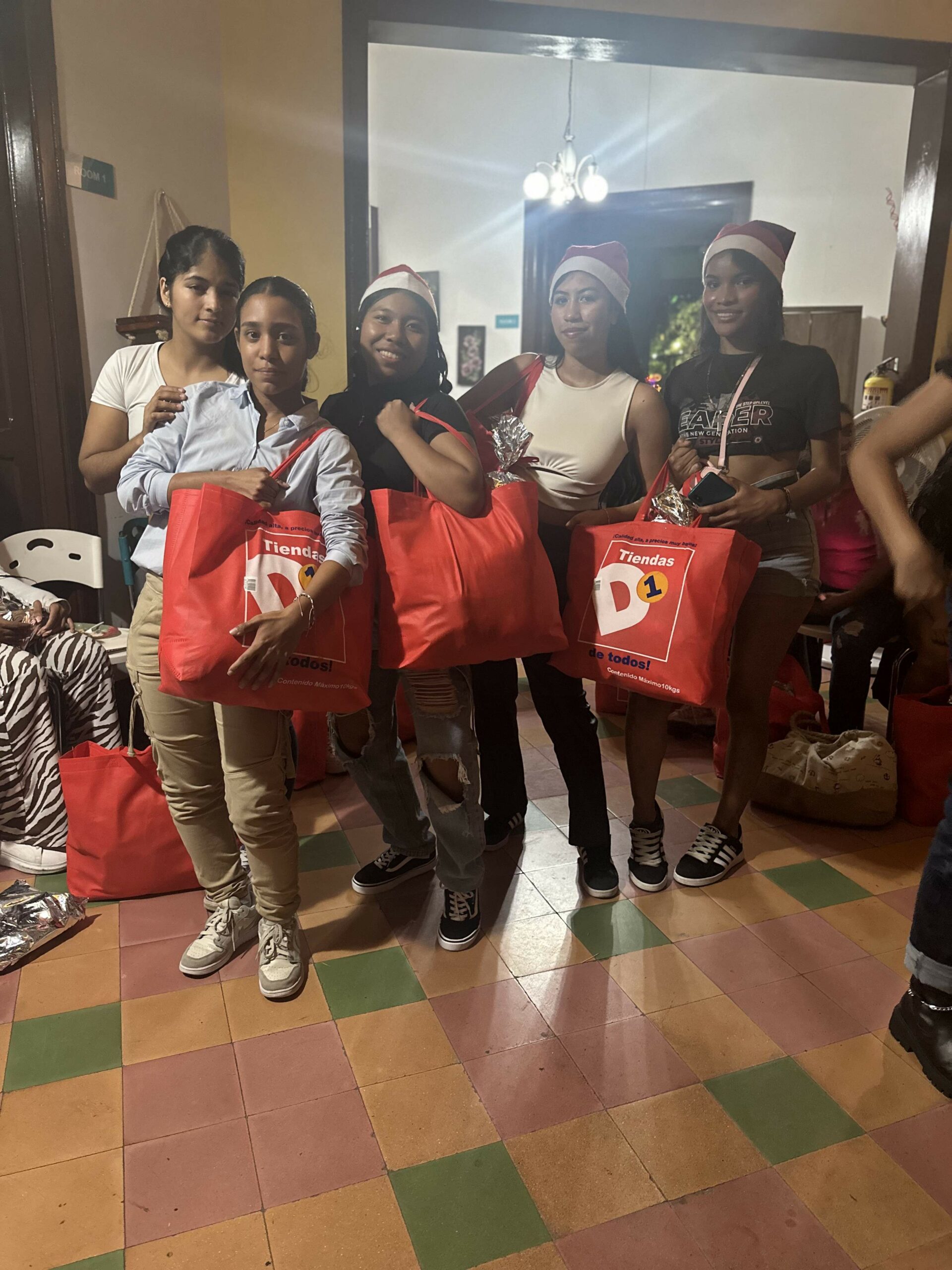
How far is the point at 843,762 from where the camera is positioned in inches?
92.1

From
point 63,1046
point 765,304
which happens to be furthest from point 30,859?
point 765,304

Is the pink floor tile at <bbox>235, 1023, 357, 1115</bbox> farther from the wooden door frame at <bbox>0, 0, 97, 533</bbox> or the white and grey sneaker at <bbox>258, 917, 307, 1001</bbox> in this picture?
the wooden door frame at <bbox>0, 0, 97, 533</bbox>

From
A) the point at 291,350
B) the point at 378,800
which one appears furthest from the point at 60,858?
the point at 291,350

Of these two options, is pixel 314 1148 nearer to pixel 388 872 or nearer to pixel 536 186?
pixel 388 872

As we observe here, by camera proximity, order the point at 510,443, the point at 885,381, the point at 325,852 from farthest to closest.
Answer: the point at 885,381 < the point at 325,852 < the point at 510,443

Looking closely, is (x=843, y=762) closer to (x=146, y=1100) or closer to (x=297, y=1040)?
(x=297, y=1040)

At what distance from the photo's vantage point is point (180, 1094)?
4.74 ft

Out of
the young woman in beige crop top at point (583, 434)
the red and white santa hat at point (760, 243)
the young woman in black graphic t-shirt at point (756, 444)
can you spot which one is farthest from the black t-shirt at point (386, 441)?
the red and white santa hat at point (760, 243)

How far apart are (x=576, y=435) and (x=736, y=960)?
117cm

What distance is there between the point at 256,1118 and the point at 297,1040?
0.18 metres

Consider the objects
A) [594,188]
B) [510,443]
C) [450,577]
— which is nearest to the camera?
[450,577]

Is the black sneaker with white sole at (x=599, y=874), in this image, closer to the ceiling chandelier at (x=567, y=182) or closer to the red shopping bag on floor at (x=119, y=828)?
the red shopping bag on floor at (x=119, y=828)

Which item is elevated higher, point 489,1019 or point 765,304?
point 765,304

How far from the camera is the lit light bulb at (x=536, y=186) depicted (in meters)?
5.43
